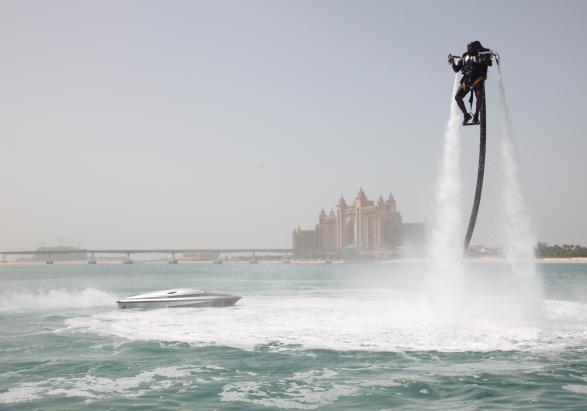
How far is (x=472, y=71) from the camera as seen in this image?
17.1 metres

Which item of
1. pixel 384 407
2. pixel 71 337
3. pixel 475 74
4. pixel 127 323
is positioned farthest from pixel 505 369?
pixel 127 323

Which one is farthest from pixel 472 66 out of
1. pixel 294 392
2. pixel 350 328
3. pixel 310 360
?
pixel 350 328

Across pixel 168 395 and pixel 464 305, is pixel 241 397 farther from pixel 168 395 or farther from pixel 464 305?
pixel 464 305

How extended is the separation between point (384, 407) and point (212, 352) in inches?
340

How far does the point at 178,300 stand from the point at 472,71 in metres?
24.8

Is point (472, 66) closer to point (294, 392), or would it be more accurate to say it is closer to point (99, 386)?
point (294, 392)

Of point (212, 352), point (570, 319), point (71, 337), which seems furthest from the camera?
point (570, 319)

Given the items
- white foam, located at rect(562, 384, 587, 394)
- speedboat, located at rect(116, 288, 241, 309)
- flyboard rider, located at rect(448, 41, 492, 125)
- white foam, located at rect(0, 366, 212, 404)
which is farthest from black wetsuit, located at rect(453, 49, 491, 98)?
speedboat, located at rect(116, 288, 241, 309)

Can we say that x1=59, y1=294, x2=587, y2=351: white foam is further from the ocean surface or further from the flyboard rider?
the flyboard rider

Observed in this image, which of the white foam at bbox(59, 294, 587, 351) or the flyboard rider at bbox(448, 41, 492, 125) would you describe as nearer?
the flyboard rider at bbox(448, 41, 492, 125)

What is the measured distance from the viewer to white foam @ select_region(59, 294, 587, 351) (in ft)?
64.2

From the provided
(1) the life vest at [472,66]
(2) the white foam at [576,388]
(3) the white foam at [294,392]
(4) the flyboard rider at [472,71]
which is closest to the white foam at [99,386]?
(3) the white foam at [294,392]

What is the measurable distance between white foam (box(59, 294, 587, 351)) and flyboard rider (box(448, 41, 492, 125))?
27.0ft

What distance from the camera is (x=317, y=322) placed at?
2652 centimetres
